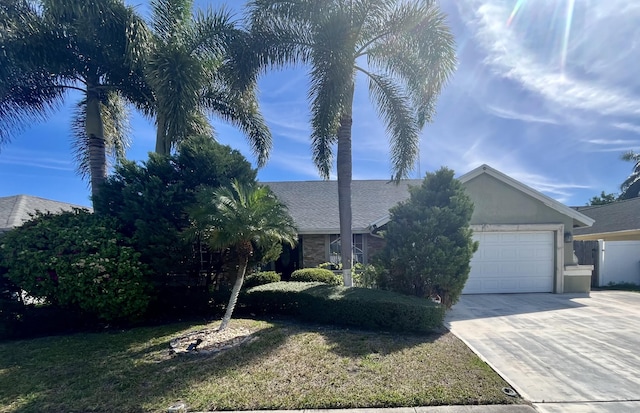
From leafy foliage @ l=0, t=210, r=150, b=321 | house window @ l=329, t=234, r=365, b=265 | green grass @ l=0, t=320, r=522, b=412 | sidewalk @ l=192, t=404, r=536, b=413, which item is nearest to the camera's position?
sidewalk @ l=192, t=404, r=536, b=413

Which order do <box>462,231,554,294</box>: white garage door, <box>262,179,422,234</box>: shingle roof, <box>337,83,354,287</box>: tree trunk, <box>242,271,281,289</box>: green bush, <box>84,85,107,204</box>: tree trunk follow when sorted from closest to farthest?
<box>337,83,354,287</box>: tree trunk → <box>84,85,107,204</box>: tree trunk → <box>242,271,281,289</box>: green bush → <box>462,231,554,294</box>: white garage door → <box>262,179,422,234</box>: shingle roof

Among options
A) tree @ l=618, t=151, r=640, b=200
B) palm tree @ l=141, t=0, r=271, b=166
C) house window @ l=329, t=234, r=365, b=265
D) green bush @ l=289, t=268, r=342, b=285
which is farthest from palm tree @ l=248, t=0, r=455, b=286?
tree @ l=618, t=151, r=640, b=200

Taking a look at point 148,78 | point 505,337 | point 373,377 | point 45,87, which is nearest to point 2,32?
point 45,87

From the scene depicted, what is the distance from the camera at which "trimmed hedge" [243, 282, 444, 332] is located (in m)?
6.70

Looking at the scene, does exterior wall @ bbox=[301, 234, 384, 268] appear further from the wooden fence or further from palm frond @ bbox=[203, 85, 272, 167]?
the wooden fence

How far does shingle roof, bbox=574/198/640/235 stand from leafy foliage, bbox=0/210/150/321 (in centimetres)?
2277

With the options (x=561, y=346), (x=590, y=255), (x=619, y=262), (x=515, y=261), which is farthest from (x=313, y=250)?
(x=619, y=262)

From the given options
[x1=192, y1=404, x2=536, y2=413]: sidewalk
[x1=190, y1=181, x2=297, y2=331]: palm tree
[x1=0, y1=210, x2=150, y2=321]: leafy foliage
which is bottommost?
[x1=192, y1=404, x2=536, y2=413]: sidewalk

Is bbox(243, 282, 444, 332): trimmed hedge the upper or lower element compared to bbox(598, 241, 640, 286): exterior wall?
lower

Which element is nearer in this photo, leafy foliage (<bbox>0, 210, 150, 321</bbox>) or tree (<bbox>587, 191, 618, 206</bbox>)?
leafy foliage (<bbox>0, 210, 150, 321</bbox>)

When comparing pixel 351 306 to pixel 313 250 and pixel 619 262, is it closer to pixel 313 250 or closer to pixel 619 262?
pixel 313 250

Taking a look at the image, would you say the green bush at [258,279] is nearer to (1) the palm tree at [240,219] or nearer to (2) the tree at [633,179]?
(1) the palm tree at [240,219]

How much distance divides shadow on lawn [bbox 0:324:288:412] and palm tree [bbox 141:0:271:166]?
5.30 m

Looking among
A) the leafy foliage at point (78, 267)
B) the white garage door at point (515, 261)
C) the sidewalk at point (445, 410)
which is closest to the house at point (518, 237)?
the white garage door at point (515, 261)
